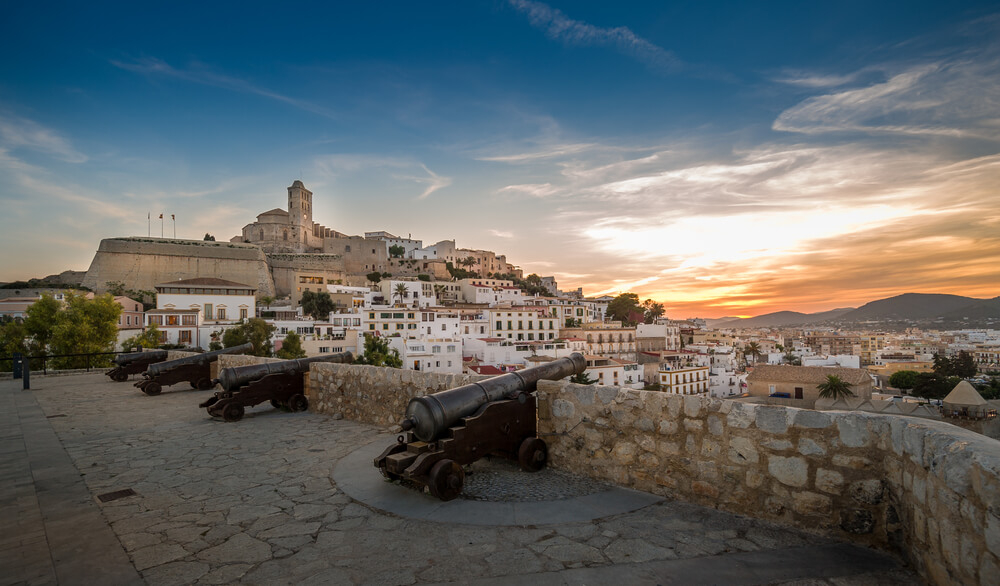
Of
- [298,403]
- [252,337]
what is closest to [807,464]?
[298,403]

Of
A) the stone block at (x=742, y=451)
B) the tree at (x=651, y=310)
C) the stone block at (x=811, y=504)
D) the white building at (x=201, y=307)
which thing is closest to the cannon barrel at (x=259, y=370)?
the stone block at (x=742, y=451)

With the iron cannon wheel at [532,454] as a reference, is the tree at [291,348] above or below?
below

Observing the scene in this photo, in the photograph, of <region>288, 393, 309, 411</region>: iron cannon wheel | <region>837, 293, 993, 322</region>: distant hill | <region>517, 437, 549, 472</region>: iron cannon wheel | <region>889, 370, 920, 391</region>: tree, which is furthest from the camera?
<region>837, 293, 993, 322</region>: distant hill

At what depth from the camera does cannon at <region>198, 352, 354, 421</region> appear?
7009mm

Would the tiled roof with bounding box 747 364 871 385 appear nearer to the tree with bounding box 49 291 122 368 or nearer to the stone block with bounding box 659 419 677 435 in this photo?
the tree with bounding box 49 291 122 368

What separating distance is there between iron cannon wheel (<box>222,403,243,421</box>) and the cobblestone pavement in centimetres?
200

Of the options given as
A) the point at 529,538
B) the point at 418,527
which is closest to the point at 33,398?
the point at 418,527

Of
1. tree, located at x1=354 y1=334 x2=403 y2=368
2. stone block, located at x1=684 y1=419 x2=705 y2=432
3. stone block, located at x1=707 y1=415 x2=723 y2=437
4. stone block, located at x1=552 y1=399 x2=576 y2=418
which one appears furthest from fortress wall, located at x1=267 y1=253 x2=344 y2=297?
stone block, located at x1=707 y1=415 x2=723 y2=437

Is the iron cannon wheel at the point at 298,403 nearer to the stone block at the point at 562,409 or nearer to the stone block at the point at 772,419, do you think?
the stone block at the point at 562,409

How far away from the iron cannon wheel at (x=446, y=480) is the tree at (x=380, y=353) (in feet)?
129

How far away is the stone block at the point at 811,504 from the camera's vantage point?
9.61ft

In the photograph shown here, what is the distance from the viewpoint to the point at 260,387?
733 cm

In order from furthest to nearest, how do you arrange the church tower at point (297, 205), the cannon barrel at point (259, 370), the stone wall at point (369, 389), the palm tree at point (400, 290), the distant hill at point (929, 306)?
the distant hill at point (929, 306) → the church tower at point (297, 205) → the palm tree at point (400, 290) → the cannon barrel at point (259, 370) → the stone wall at point (369, 389)

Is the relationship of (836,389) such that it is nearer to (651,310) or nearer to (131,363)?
(131,363)
